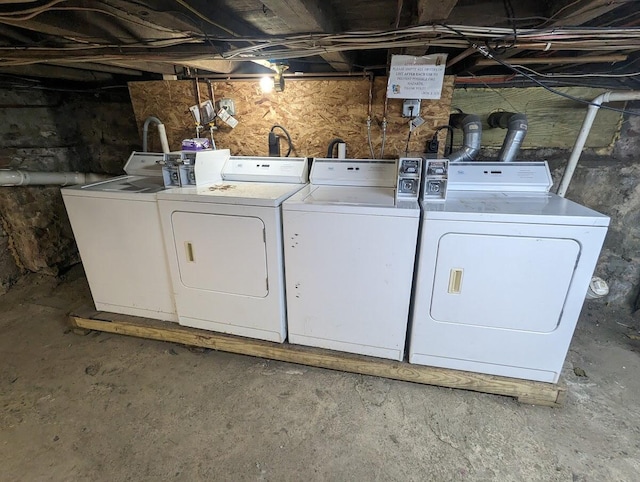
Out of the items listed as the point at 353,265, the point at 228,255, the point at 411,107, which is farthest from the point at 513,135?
the point at 228,255

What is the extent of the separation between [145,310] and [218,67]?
174 centimetres

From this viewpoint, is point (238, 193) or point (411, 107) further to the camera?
point (411, 107)

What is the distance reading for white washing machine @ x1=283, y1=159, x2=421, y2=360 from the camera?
1.63 m

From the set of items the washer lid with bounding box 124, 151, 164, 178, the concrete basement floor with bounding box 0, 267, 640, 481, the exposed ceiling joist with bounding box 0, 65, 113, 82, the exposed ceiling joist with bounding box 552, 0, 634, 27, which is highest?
the exposed ceiling joist with bounding box 552, 0, 634, 27

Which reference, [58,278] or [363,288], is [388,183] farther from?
[58,278]

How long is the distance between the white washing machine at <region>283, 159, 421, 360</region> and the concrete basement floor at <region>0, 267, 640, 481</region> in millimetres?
278

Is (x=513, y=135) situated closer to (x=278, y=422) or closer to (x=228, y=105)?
(x=228, y=105)

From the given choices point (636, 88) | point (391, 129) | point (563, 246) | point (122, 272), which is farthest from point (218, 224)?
point (636, 88)

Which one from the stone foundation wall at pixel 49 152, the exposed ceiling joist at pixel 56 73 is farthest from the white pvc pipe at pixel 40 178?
the exposed ceiling joist at pixel 56 73

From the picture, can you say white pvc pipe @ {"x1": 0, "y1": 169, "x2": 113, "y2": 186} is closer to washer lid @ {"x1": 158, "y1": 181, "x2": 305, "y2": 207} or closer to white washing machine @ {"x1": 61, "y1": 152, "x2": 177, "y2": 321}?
white washing machine @ {"x1": 61, "y1": 152, "x2": 177, "y2": 321}

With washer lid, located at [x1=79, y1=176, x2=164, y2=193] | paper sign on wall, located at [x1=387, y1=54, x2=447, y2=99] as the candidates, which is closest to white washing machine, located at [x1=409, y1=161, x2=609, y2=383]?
paper sign on wall, located at [x1=387, y1=54, x2=447, y2=99]

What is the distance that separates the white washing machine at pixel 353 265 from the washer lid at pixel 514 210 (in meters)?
0.16

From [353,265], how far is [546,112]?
1.94 m

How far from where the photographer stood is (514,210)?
154cm
